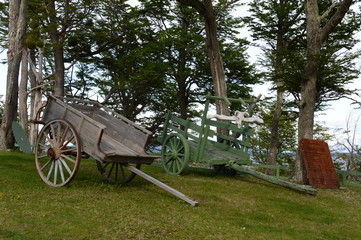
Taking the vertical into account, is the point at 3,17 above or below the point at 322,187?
above

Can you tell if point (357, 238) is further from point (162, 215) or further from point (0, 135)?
point (0, 135)

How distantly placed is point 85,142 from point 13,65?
19.6ft

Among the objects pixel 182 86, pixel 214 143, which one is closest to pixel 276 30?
pixel 182 86

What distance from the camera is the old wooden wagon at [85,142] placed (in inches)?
258

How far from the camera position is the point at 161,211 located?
18.8 ft

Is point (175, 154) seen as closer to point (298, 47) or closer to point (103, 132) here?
point (103, 132)

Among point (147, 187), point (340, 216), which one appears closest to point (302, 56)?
point (340, 216)

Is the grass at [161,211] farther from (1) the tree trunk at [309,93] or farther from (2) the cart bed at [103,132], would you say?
(1) the tree trunk at [309,93]

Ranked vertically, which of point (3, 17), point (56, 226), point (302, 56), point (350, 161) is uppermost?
point (3, 17)

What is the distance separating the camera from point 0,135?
11.3 m

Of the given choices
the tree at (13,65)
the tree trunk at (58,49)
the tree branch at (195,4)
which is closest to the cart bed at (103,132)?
the tree at (13,65)

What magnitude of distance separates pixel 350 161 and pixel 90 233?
1873cm

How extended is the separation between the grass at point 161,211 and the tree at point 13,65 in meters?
2.78

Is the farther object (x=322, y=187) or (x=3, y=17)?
(x=3, y=17)
